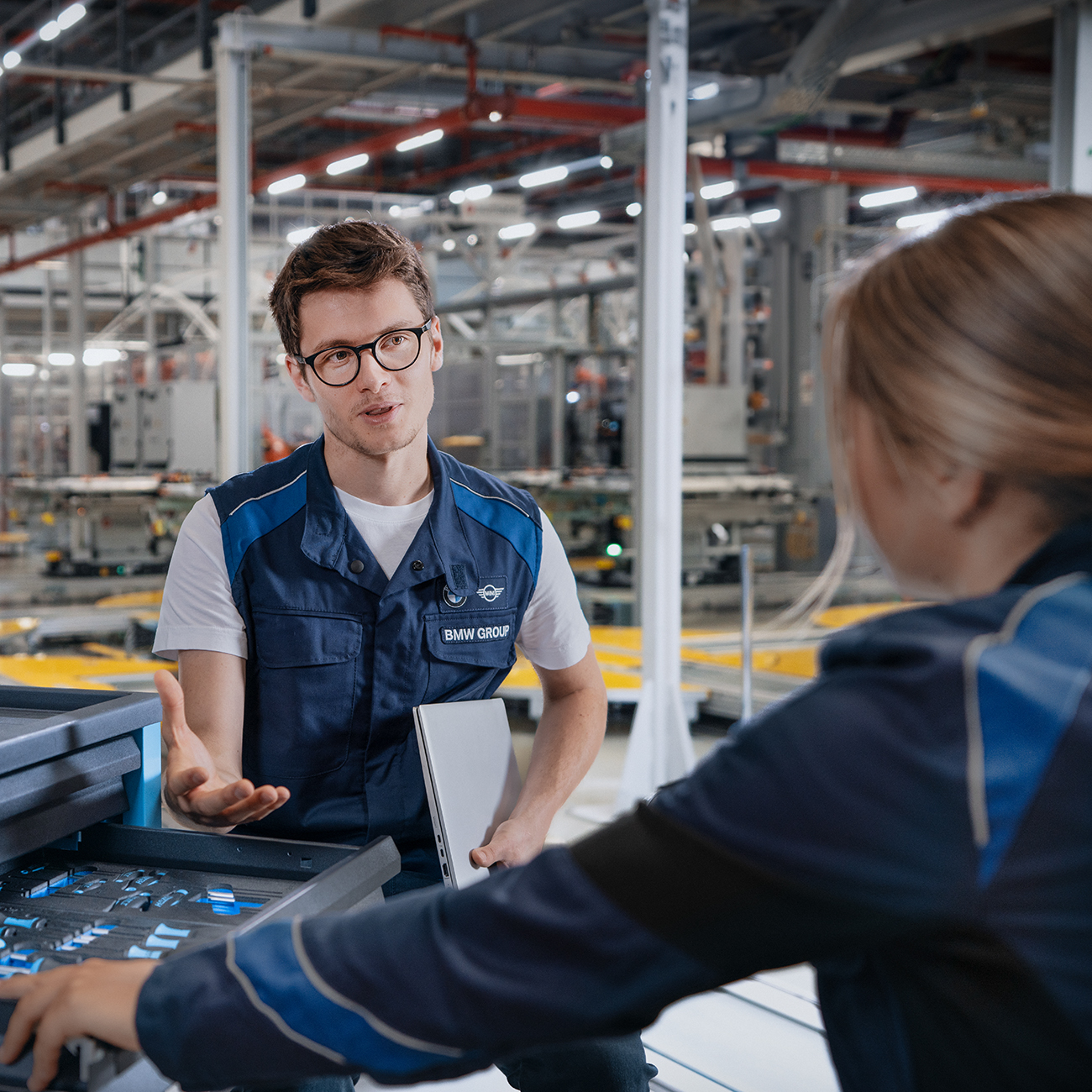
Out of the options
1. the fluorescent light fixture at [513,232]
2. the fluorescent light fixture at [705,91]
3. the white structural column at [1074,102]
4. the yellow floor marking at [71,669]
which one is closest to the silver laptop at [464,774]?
the white structural column at [1074,102]

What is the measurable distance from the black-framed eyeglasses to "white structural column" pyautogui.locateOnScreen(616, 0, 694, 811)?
2.41 metres

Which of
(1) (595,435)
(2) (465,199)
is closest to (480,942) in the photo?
(2) (465,199)

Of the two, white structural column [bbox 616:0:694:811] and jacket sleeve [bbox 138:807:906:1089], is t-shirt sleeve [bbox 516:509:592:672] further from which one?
white structural column [bbox 616:0:694:811]

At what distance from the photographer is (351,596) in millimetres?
1749

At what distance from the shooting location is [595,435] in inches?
436

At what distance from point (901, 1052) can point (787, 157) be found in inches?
331

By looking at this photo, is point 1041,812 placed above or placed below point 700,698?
above

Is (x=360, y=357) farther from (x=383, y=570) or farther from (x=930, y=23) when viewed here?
(x=930, y=23)

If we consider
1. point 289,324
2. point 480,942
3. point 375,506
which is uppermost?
point 289,324

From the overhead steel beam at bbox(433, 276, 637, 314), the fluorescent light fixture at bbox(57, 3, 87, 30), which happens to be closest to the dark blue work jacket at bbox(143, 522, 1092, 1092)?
the fluorescent light fixture at bbox(57, 3, 87, 30)

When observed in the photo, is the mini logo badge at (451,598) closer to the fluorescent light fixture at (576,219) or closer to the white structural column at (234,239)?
the white structural column at (234,239)

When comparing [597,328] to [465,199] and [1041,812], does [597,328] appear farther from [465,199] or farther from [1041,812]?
[1041,812]

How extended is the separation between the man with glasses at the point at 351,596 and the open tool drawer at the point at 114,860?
0.24m

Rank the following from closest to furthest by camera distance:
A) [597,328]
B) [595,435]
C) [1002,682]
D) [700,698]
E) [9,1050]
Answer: [1002,682] → [9,1050] → [700,698] → [595,435] → [597,328]
